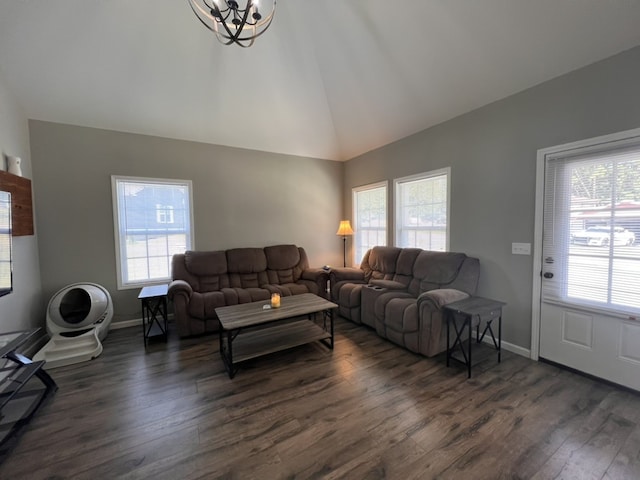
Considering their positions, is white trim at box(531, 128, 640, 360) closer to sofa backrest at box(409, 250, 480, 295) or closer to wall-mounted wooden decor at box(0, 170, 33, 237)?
sofa backrest at box(409, 250, 480, 295)

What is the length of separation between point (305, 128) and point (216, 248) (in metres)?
2.42

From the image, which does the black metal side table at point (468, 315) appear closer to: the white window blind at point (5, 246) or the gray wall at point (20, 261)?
the white window blind at point (5, 246)

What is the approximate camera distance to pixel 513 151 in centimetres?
272

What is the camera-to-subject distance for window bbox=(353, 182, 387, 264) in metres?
4.42

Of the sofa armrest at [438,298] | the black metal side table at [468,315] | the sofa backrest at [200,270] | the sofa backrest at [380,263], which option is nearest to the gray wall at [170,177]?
the sofa backrest at [200,270]

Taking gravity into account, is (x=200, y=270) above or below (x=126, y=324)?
above

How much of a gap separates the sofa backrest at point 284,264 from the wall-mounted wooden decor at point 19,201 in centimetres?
272

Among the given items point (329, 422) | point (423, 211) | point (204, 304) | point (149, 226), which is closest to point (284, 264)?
point (204, 304)

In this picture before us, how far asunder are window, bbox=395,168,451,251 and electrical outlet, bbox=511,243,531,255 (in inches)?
29.6

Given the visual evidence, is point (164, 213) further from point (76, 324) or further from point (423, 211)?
point (423, 211)

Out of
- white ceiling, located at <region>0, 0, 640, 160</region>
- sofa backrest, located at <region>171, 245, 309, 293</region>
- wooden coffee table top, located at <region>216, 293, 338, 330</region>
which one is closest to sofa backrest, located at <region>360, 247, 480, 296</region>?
wooden coffee table top, located at <region>216, 293, 338, 330</region>

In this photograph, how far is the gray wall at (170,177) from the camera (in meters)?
3.21

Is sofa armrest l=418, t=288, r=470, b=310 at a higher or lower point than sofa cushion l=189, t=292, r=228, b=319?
higher

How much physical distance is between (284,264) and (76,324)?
2.59 metres
